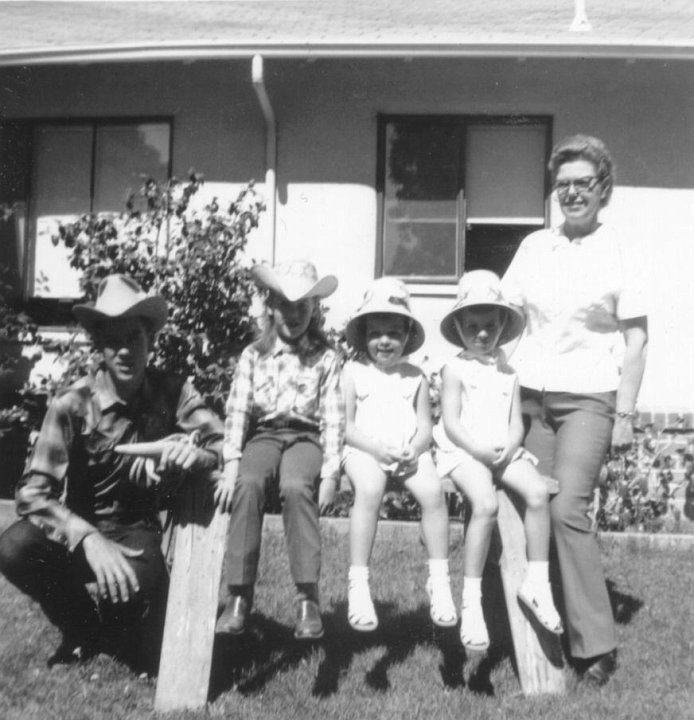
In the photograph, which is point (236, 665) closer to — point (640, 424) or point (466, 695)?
point (466, 695)

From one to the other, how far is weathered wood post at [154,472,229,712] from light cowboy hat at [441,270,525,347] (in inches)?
61.9

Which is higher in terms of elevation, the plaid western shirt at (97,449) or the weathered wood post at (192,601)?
the plaid western shirt at (97,449)

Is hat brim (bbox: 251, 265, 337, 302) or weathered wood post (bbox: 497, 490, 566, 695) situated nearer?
weathered wood post (bbox: 497, 490, 566, 695)

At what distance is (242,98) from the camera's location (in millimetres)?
9039

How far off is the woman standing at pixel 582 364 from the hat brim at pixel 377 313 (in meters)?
0.54

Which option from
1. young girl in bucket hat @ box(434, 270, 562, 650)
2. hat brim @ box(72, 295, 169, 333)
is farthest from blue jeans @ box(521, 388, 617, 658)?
hat brim @ box(72, 295, 169, 333)

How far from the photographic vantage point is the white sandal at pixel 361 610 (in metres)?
4.11

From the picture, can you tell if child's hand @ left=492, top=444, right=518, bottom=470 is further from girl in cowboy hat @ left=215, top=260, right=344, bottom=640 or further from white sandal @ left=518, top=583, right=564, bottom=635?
girl in cowboy hat @ left=215, top=260, right=344, bottom=640

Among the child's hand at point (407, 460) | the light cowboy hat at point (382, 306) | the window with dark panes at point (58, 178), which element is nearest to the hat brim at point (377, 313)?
the light cowboy hat at point (382, 306)

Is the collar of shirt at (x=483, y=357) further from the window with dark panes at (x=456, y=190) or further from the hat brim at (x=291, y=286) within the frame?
the window with dark panes at (x=456, y=190)

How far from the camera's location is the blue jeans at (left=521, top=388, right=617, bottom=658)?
444cm

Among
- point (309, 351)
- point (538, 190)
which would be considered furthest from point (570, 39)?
point (309, 351)

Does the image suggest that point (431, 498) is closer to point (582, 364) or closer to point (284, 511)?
point (284, 511)

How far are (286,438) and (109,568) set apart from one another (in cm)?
105
